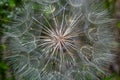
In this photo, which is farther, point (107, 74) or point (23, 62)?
point (107, 74)

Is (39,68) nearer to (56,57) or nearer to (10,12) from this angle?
(56,57)

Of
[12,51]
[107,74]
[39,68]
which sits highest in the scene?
[12,51]

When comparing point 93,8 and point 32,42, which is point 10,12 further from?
point 93,8

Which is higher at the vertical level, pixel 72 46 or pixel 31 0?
pixel 31 0

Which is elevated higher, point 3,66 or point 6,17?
point 6,17

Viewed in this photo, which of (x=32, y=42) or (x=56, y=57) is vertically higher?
(x=32, y=42)

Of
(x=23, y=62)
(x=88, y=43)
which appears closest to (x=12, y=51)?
(x=23, y=62)

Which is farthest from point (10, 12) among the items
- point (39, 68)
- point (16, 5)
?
point (39, 68)

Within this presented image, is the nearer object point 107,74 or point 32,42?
point 32,42

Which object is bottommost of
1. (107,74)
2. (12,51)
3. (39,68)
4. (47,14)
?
(107,74)
